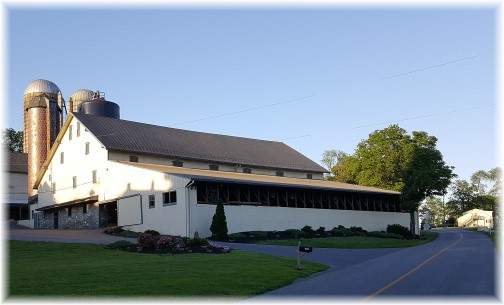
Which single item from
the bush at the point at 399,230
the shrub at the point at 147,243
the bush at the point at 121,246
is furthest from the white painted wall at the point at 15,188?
the shrub at the point at 147,243

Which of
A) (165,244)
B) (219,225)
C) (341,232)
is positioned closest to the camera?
(165,244)

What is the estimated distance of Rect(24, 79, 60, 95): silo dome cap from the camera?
71500mm

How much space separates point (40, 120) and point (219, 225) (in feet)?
121

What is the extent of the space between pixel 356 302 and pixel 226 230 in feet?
86.3

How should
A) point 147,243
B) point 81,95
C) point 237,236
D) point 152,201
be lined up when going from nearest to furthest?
point 147,243 < point 237,236 < point 152,201 < point 81,95

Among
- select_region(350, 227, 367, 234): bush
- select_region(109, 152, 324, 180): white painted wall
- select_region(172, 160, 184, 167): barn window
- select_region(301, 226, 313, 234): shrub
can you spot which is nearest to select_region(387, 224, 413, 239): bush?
→ select_region(350, 227, 367, 234): bush

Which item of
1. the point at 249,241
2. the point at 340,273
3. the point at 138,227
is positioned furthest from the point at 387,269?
the point at 138,227

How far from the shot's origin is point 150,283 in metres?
18.0

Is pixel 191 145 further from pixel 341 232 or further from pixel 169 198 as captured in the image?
pixel 341 232

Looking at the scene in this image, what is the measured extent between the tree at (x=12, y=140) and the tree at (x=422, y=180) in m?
69.2

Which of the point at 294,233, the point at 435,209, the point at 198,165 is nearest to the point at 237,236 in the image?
the point at 294,233

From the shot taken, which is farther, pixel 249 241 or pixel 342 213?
pixel 342 213

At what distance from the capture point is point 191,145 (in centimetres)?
5850

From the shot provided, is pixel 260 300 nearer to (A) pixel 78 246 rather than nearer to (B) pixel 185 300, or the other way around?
(B) pixel 185 300
